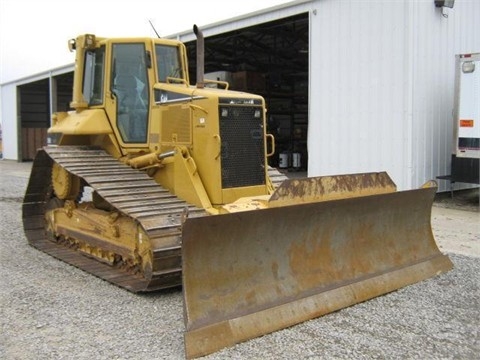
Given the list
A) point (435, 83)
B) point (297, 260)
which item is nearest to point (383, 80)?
point (435, 83)

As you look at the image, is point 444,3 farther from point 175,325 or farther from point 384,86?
point 175,325

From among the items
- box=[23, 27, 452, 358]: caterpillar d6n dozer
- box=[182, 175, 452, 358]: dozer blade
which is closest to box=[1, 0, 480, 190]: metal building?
box=[23, 27, 452, 358]: caterpillar d6n dozer

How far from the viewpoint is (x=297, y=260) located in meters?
4.67

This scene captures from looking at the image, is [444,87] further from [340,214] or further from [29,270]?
[29,270]

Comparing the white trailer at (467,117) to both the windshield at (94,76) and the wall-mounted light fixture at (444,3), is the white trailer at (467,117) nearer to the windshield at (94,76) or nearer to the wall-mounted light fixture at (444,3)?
the wall-mounted light fixture at (444,3)

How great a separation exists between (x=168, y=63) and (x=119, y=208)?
2.26 m

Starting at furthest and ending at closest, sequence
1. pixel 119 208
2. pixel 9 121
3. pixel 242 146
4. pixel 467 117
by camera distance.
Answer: pixel 9 121 < pixel 467 117 < pixel 242 146 < pixel 119 208

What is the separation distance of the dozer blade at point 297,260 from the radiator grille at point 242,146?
120 centimetres

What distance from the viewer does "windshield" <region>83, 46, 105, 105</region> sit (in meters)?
6.88

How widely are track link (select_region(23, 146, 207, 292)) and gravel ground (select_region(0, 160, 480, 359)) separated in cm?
20

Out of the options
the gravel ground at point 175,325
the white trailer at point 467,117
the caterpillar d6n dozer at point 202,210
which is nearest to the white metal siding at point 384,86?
the white trailer at point 467,117

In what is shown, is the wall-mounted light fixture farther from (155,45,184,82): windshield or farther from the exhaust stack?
the exhaust stack

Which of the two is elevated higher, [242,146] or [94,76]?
[94,76]

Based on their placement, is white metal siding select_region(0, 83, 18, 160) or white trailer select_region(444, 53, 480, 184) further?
white metal siding select_region(0, 83, 18, 160)
